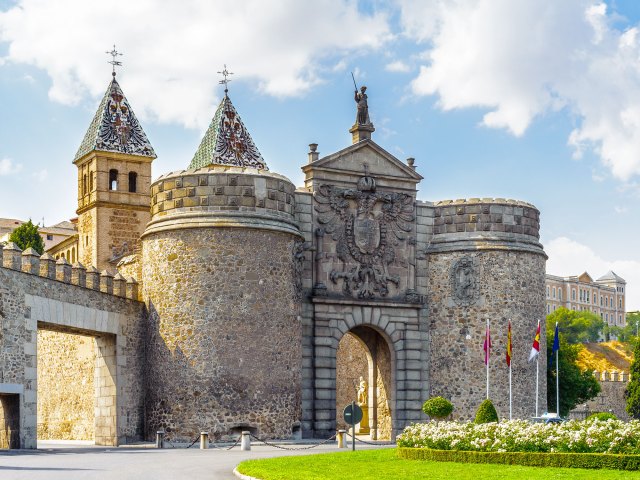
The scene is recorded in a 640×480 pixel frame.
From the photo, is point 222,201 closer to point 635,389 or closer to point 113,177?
point 113,177

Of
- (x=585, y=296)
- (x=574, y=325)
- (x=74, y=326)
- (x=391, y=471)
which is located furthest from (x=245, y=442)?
(x=585, y=296)

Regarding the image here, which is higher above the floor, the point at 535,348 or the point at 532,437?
the point at 535,348

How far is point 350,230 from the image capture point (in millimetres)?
44969

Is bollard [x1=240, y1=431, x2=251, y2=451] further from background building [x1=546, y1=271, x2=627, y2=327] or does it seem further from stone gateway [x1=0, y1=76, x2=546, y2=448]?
background building [x1=546, y1=271, x2=627, y2=327]

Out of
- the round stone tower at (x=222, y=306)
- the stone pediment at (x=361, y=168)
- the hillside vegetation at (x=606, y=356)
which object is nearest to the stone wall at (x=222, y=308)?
the round stone tower at (x=222, y=306)

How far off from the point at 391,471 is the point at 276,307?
16397mm

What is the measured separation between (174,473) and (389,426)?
2087cm

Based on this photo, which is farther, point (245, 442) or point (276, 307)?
point (276, 307)

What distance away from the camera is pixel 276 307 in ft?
136

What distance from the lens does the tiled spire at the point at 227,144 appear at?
58.5m

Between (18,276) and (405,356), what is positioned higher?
(18,276)

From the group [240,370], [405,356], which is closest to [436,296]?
[405,356]

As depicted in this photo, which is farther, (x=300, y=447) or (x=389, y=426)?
(x=389, y=426)

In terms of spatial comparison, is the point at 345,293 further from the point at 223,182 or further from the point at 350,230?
the point at 223,182
